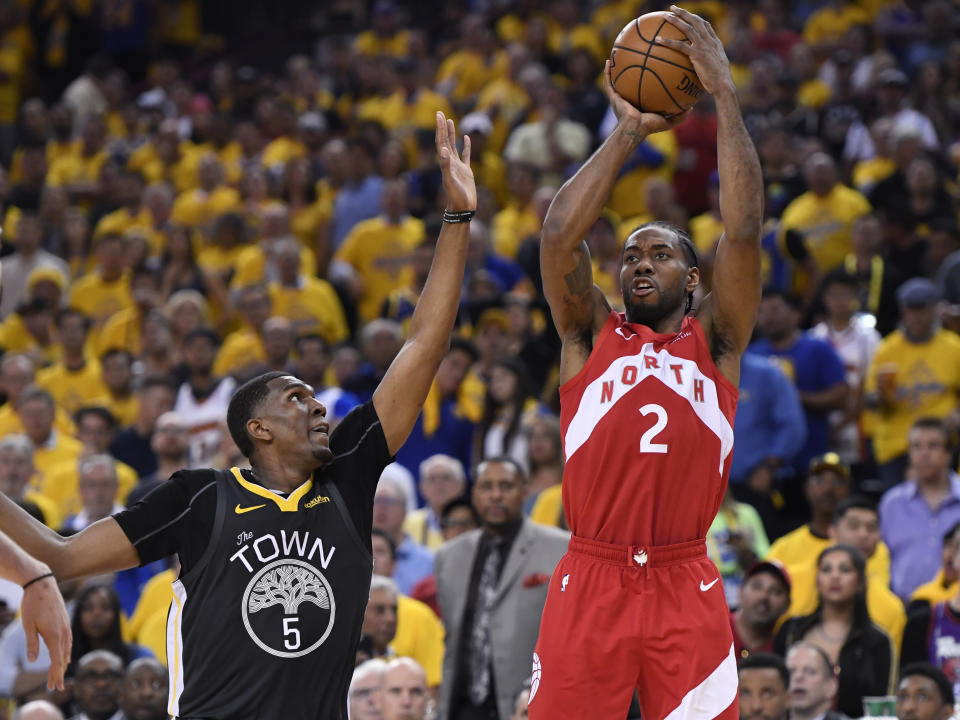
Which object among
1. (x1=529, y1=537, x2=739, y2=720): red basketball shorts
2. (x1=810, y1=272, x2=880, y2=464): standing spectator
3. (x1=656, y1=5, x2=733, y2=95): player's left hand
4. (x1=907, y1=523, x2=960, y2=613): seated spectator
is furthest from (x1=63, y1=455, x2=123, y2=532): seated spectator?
(x1=656, y1=5, x2=733, y2=95): player's left hand

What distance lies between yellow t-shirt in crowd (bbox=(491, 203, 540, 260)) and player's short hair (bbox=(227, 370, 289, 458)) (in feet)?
32.2

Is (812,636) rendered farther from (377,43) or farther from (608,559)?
(377,43)

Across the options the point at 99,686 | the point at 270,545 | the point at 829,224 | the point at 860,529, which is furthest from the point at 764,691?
the point at 829,224

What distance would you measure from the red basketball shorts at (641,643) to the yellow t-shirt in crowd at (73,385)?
921 centimetres

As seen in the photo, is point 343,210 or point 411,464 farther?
point 343,210

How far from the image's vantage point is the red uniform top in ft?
18.8

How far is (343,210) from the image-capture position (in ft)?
54.7

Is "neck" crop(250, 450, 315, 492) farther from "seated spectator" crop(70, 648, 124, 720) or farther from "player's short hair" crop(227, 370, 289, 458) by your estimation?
"seated spectator" crop(70, 648, 124, 720)

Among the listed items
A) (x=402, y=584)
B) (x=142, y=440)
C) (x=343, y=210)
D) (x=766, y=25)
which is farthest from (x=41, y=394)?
(x=766, y=25)

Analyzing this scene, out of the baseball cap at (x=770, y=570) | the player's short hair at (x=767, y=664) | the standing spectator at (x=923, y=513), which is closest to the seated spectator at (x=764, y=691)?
the player's short hair at (x=767, y=664)

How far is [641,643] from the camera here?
5.68m

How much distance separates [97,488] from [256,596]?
6113mm

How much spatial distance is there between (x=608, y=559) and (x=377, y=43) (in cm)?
1648

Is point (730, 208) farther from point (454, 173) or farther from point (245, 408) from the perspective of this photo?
point (245, 408)
